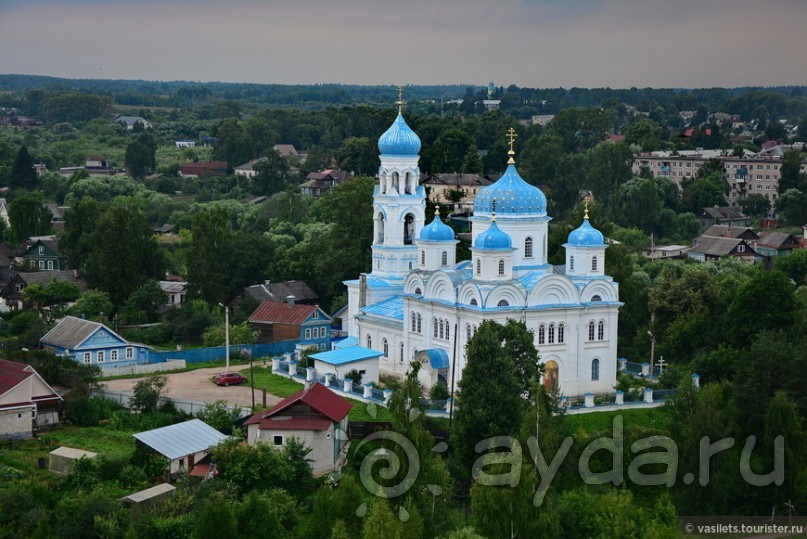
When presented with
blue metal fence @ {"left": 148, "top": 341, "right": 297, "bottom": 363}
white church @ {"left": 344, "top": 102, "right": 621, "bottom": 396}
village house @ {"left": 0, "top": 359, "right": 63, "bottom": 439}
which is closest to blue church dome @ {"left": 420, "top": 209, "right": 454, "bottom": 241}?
white church @ {"left": 344, "top": 102, "right": 621, "bottom": 396}

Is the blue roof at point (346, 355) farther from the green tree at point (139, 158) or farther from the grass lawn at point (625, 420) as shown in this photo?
the green tree at point (139, 158)

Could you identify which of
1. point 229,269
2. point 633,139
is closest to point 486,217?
point 229,269

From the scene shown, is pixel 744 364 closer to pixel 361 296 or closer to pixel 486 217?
pixel 486 217

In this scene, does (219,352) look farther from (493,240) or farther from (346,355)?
(493,240)

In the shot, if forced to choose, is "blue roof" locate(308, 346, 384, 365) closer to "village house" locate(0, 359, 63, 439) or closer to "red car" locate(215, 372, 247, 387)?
→ "red car" locate(215, 372, 247, 387)

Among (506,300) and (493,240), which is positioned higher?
(493,240)

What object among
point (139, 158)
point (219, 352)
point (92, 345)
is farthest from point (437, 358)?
point (139, 158)

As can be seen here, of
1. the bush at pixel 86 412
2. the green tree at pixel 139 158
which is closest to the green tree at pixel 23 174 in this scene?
the green tree at pixel 139 158
